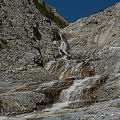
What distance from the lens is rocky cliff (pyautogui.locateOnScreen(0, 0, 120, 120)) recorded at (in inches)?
866

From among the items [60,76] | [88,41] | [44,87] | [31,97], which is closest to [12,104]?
[31,97]

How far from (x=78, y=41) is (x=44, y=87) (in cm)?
3165

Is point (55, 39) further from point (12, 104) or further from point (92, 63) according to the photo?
point (12, 104)

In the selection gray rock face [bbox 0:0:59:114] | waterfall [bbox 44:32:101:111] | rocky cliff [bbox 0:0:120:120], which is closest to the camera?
rocky cliff [bbox 0:0:120:120]

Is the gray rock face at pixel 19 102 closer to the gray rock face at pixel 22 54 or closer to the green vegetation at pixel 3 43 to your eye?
the gray rock face at pixel 22 54

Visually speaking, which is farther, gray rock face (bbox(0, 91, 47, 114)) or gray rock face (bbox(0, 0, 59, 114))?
gray rock face (bbox(0, 0, 59, 114))

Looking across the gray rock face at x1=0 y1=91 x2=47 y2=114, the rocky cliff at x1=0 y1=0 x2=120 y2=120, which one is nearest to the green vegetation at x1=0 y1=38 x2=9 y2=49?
the rocky cliff at x1=0 y1=0 x2=120 y2=120

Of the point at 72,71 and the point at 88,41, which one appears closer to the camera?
the point at 72,71

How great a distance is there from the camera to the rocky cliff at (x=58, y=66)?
22.0 m

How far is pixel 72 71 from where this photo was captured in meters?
39.9

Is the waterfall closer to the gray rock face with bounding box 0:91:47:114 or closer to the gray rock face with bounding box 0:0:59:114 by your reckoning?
the gray rock face with bounding box 0:91:47:114

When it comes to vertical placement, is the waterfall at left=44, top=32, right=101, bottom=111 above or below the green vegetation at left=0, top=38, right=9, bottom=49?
below

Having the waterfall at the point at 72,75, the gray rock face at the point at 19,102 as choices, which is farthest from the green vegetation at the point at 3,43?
the gray rock face at the point at 19,102

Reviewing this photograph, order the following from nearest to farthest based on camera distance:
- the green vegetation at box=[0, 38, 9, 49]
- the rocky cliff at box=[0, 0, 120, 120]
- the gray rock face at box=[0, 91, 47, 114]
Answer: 1. the gray rock face at box=[0, 91, 47, 114]
2. the rocky cliff at box=[0, 0, 120, 120]
3. the green vegetation at box=[0, 38, 9, 49]
